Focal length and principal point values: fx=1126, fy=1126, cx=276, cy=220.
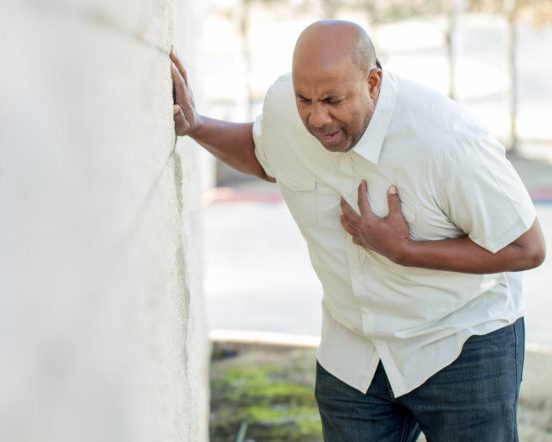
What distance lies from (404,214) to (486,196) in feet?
0.68

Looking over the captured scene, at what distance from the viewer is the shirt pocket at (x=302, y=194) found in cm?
279

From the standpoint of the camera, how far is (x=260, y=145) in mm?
2920

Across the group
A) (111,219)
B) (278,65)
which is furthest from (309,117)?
(278,65)

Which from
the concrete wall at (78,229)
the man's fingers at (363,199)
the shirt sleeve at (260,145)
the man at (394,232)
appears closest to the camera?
the concrete wall at (78,229)

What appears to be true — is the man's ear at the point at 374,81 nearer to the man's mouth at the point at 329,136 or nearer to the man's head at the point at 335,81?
the man's head at the point at 335,81

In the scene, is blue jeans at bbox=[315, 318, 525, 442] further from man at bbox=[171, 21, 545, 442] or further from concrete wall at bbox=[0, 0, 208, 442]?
concrete wall at bbox=[0, 0, 208, 442]

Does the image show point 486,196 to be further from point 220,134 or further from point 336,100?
point 220,134

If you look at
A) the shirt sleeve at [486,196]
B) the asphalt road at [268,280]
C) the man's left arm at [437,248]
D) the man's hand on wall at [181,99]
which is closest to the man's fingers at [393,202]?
the man's left arm at [437,248]

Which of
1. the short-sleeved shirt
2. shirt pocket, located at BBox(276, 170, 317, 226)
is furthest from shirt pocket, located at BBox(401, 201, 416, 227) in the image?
shirt pocket, located at BBox(276, 170, 317, 226)

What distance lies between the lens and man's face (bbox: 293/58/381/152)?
8.13 feet

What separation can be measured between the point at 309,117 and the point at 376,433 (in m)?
0.90

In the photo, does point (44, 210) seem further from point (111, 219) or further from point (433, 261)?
point (433, 261)

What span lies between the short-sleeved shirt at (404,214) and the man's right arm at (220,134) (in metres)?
0.05

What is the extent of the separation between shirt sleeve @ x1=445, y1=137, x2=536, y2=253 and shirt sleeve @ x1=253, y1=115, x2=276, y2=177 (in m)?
0.54
